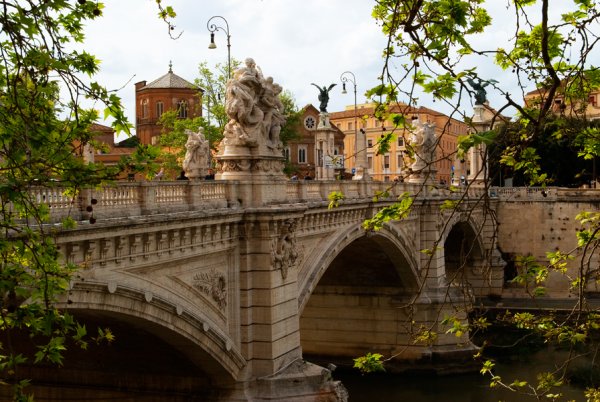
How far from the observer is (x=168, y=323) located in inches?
655

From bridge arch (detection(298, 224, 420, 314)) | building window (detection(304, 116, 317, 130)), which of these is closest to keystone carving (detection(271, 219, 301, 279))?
bridge arch (detection(298, 224, 420, 314))

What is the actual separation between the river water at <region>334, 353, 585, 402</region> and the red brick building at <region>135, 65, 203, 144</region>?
31991mm

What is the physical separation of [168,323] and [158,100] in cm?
4899

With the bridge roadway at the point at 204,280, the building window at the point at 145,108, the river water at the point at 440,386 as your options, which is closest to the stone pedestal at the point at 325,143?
the bridge roadway at the point at 204,280

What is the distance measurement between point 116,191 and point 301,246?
344 inches

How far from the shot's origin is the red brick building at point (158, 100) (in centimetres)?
6259

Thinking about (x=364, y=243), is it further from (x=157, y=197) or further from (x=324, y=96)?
(x=157, y=197)

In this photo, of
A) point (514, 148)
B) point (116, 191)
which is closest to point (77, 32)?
point (514, 148)

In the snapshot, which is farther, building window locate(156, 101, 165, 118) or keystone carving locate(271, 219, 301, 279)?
building window locate(156, 101, 165, 118)

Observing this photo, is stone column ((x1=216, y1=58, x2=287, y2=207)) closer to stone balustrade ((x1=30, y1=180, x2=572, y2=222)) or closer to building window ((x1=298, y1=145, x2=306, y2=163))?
stone balustrade ((x1=30, y1=180, x2=572, y2=222))

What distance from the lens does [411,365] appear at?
34.0 metres

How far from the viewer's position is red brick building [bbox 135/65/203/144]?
6259 cm

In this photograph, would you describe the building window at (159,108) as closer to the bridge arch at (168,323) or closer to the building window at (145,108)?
the building window at (145,108)

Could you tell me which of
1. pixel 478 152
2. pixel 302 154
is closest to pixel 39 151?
pixel 478 152
